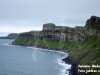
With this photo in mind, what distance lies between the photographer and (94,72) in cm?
9462

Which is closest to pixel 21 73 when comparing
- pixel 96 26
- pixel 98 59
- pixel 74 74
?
pixel 74 74

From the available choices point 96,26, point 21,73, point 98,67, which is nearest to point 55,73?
point 21,73

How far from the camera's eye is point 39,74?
131375 millimetres

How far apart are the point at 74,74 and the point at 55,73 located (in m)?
17.2

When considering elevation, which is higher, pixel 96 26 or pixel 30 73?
pixel 96 26

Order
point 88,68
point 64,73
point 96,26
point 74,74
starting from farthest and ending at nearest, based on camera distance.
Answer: point 96,26 < point 64,73 < point 74,74 < point 88,68

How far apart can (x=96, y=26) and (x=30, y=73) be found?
263 ft

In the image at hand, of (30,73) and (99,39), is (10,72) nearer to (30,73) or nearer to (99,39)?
(30,73)

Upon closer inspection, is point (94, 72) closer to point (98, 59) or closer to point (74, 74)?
point (98, 59)

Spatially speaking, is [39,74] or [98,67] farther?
[39,74]

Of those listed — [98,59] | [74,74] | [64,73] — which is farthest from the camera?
[64,73]

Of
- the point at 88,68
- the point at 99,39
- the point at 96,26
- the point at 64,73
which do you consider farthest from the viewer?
the point at 96,26

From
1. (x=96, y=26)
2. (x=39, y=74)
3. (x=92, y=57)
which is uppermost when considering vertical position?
(x=96, y=26)

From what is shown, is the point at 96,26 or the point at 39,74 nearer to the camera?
the point at 39,74
